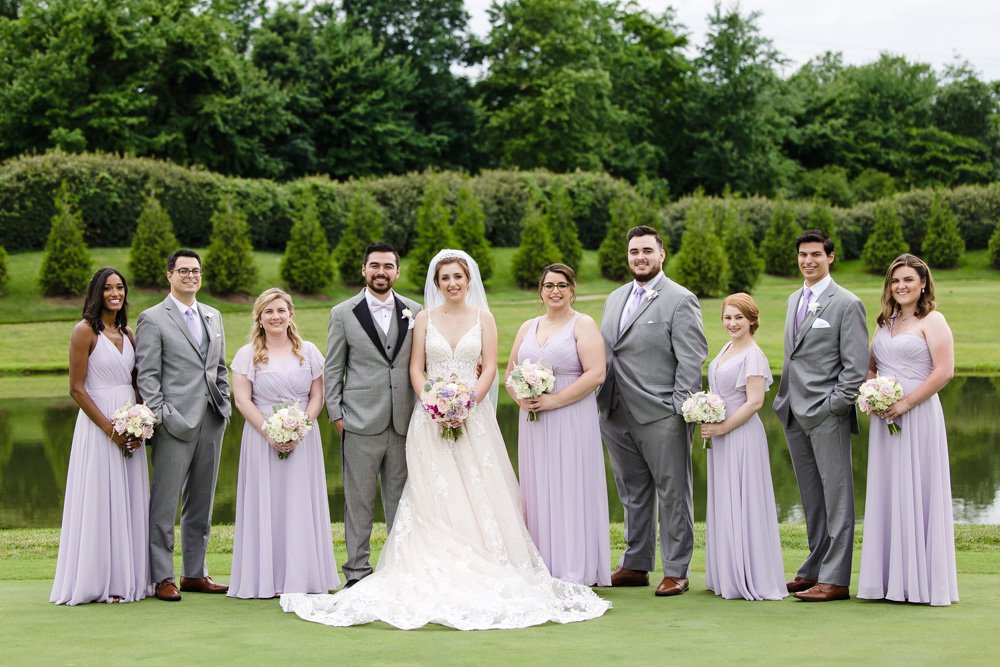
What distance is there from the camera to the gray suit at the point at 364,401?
7145mm

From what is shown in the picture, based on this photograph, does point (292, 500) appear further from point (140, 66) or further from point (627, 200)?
point (140, 66)

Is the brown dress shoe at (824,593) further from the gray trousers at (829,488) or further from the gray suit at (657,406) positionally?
the gray suit at (657,406)

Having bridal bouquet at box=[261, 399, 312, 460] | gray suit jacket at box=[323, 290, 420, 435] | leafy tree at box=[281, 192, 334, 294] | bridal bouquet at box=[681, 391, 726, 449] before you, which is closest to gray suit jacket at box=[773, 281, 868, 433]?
bridal bouquet at box=[681, 391, 726, 449]

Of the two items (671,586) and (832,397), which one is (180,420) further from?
(832,397)

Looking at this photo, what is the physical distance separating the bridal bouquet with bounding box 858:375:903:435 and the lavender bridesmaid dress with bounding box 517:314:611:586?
1.73 meters

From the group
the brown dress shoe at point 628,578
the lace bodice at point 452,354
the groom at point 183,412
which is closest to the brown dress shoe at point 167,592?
the groom at point 183,412

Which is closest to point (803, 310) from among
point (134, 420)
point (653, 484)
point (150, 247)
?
point (653, 484)

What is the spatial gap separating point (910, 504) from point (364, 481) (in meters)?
3.42

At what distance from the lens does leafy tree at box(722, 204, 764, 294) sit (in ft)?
114

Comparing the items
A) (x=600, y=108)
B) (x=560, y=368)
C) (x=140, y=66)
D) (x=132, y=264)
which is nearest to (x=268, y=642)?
(x=560, y=368)

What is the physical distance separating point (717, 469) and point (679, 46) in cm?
5401

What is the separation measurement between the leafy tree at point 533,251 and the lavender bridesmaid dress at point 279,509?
2602cm

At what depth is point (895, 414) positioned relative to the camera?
261 inches

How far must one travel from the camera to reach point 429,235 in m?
32.7
